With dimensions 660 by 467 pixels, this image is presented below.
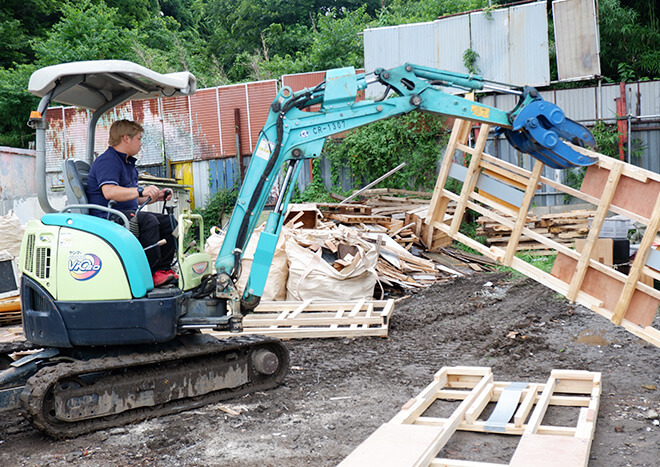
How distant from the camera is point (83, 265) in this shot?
4.96 metres

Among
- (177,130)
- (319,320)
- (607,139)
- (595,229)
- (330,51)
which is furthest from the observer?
(330,51)

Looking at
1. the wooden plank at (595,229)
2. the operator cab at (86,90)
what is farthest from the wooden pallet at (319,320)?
the operator cab at (86,90)

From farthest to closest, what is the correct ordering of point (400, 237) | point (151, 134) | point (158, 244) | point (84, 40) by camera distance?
point (84, 40), point (151, 134), point (400, 237), point (158, 244)

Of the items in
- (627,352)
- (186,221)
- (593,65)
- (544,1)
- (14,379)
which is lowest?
(627,352)

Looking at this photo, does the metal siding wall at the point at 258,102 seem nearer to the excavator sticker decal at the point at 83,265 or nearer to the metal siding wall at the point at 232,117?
the metal siding wall at the point at 232,117

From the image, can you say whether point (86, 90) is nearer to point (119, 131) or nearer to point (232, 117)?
point (119, 131)

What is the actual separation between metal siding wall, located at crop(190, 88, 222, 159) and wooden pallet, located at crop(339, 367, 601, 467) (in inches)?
566

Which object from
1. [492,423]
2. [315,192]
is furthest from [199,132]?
[492,423]

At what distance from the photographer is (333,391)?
585 centimetres

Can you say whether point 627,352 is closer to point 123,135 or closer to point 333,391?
point 333,391

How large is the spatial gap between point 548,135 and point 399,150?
11351 mm

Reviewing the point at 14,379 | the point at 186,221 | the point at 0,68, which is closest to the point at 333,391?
the point at 186,221

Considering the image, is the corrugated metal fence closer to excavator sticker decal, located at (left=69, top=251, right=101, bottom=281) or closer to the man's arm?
the man's arm

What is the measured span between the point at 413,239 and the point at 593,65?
25.1ft
